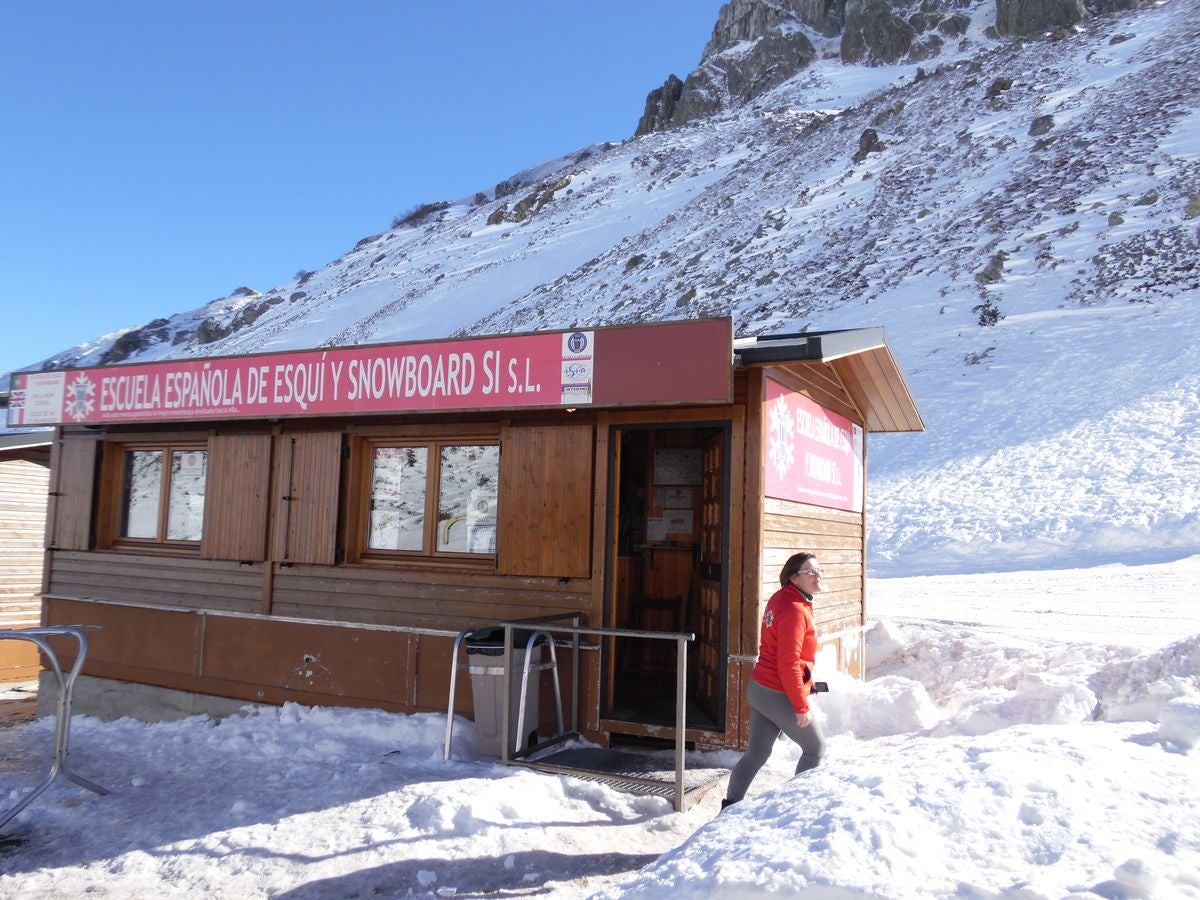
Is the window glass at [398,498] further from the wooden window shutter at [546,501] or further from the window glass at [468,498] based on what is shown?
the wooden window shutter at [546,501]

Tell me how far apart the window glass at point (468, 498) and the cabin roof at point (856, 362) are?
249 cm

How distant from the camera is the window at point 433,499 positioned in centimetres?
787

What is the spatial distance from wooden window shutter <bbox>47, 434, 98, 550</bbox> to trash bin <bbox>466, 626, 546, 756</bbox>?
534 centimetres

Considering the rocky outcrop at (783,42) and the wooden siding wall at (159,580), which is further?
the rocky outcrop at (783,42)

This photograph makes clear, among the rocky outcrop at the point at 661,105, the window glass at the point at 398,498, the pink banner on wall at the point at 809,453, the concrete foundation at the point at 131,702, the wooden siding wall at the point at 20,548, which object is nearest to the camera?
the pink banner on wall at the point at 809,453

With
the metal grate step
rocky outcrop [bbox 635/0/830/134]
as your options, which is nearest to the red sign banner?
the metal grate step

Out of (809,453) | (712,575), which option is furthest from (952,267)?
(712,575)

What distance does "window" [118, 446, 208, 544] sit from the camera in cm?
920

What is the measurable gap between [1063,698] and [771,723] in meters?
3.12

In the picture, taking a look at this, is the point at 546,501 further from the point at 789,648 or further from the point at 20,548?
the point at 20,548

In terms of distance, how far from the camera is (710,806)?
19.0 ft

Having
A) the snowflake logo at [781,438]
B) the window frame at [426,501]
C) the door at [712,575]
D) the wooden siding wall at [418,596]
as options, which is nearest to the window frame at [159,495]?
the wooden siding wall at [418,596]

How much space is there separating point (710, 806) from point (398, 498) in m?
4.03

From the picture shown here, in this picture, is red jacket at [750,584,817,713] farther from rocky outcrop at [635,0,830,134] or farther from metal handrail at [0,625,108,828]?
rocky outcrop at [635,0,830,134]
